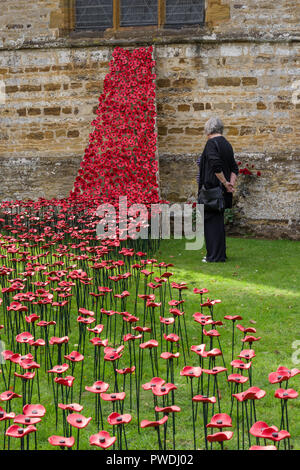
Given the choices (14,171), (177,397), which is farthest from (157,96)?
(177,397)

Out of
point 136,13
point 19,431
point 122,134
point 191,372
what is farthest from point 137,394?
point 136,13

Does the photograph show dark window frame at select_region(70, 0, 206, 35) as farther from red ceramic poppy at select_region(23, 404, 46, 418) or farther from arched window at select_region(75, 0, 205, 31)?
red ceramic poppy at select_region(23, 404, 46, 418)

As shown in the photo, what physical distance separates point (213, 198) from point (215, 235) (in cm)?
59

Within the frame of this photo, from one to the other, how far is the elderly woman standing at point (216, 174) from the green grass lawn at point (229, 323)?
0.31 meters

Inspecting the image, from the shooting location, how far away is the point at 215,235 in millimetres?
8094

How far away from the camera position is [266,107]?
35.2ft

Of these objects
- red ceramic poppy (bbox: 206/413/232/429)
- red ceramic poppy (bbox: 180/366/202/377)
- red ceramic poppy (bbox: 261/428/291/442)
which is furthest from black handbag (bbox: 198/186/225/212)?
red ceramic poppy (bbox: 261/428/291/442)

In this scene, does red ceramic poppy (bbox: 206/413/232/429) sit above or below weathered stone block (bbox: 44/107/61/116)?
below

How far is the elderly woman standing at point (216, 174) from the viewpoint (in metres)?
7.75

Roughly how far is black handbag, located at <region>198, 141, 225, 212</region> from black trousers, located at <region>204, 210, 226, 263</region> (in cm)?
14

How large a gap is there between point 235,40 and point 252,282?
577 centimetres

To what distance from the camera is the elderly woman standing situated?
25.4ft

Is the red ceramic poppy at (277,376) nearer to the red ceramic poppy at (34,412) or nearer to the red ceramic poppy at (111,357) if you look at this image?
the red ceramic poppy at (111,357)
